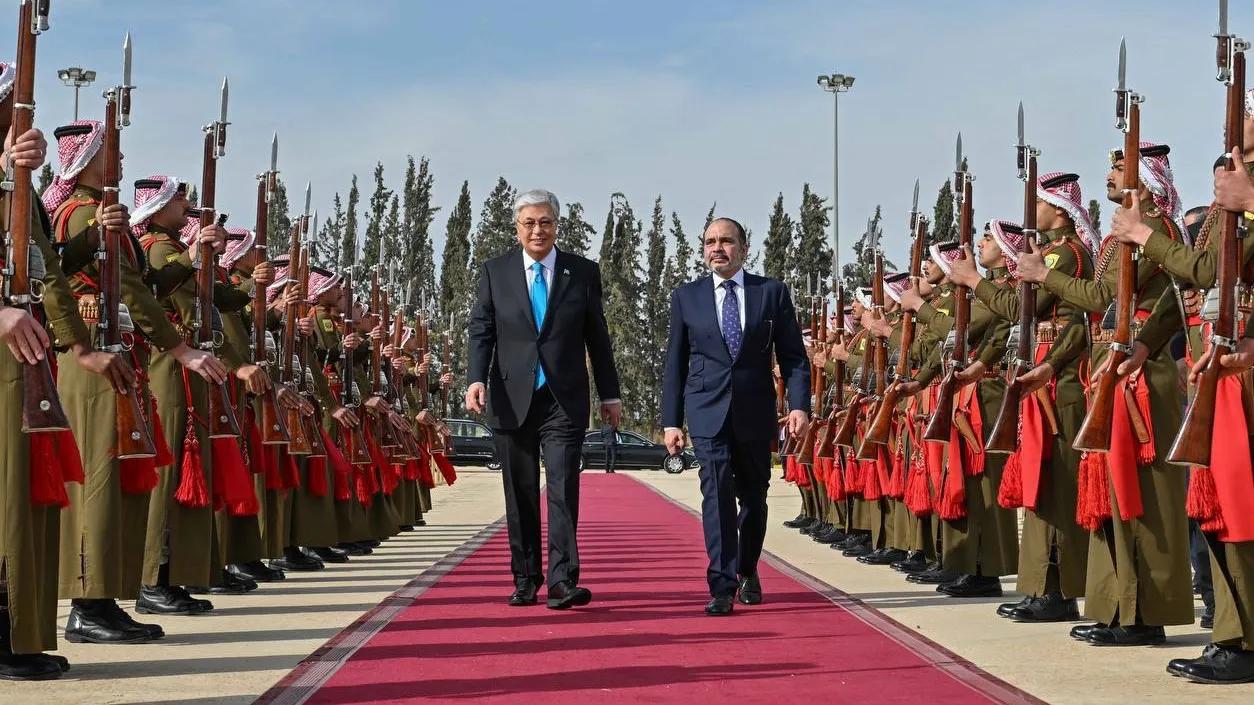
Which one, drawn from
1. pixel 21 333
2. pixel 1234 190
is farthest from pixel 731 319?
pixel 21 333

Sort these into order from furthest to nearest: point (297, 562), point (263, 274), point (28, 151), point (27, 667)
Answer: point (297, 562)
point (263, 274)
point (27, 667)
point (28, 151)

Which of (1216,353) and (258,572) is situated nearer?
(1216,353)

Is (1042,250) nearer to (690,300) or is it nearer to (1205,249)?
(690,300)

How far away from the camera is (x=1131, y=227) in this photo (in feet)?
20.5

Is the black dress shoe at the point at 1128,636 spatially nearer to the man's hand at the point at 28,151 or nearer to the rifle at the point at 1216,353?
the rifle at the point at 1216,353

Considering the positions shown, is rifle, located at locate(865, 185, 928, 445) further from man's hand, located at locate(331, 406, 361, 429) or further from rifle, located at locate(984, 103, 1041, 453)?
man's hand, located at locate(331, 406, 361, 429)

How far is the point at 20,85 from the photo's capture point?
583 centimetres

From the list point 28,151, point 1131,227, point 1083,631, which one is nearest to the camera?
point 28,151

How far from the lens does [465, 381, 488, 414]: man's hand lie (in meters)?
8.05

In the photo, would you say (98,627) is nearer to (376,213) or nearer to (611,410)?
(611,410)

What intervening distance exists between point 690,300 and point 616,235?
63638 mm

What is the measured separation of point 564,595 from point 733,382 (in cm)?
146

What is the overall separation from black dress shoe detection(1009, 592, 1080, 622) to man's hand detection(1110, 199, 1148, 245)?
90.3 inches

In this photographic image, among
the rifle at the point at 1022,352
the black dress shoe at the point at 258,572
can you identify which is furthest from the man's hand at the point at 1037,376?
the black dress shoe at the point at 258,572
